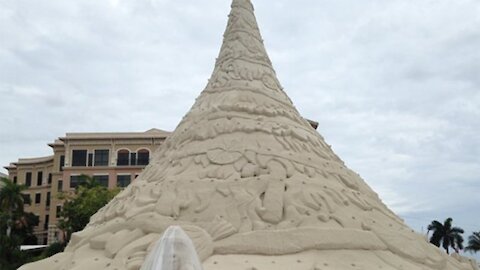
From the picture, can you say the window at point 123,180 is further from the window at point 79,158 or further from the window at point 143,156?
the window at point 79,158

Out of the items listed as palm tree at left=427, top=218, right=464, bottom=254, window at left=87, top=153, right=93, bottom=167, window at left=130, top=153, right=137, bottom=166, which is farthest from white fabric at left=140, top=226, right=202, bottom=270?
palm tree at left=427, top=218, right=464, bottom=254

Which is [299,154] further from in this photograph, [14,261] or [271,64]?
[14,261]

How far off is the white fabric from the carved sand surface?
2109 millimetres

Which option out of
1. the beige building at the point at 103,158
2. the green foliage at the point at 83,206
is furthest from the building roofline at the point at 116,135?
the green foliage at the point at 83,206

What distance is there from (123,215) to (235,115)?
218cm

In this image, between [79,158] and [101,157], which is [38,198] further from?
[101,157]

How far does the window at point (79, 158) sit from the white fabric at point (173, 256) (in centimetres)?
2832

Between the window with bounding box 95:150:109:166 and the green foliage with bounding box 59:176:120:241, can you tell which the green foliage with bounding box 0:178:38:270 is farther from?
the window with bounding box 95:150:109:166

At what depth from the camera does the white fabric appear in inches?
114

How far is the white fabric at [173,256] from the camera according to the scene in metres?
2.89

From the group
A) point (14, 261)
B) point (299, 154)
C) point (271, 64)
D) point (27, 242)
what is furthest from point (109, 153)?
point (299, 154)

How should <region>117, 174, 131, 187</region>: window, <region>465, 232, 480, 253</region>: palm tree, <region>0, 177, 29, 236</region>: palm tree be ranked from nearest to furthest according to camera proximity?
<region>0, 177, 29, 236</region>: palm tree, <region>465, 232, 480, 253</region>: palm tree, <region>117, 174, 131, 187</region>: window

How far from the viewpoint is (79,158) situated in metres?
30.0

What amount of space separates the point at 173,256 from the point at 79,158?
94.2 feet
